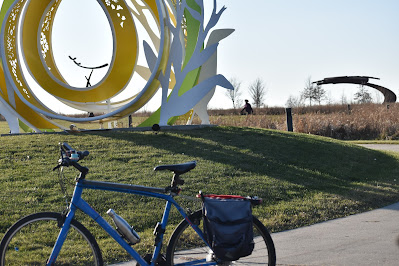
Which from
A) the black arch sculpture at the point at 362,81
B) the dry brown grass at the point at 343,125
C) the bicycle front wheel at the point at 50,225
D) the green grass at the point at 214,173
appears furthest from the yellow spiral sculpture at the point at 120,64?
the black arch sculpture at the point at 362,81

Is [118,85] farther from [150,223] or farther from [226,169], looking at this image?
[150,223]

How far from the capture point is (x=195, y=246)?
396 cm

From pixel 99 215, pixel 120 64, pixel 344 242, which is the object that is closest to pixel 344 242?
pixel 344 242

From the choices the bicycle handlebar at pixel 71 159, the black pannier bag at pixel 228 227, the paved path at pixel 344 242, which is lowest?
the paved path at pixel 344 242

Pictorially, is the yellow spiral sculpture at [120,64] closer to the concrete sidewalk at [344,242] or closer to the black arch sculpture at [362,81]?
the concrete sidewalk at [344,242]

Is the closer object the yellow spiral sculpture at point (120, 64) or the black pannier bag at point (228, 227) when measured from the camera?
the black pannier bag at point (228, 227)

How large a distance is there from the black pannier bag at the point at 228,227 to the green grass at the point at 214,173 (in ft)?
6.05

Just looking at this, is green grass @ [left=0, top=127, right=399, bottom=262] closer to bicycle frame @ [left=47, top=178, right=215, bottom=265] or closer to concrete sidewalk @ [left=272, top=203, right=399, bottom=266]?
concrete sidewalk @ [left=272, top=203, right=399, bottom=266]

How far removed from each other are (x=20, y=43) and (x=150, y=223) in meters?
9.98

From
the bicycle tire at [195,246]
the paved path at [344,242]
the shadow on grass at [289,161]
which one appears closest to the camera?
the bicycle tire at [195,246]

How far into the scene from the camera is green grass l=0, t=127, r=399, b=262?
732 centimetres

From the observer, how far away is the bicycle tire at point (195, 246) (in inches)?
154

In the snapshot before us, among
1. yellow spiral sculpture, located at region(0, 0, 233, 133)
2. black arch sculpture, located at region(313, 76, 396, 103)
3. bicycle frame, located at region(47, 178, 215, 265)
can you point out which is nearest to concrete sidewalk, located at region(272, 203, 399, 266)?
bicycle frame, located at region(47, 178, 215, 265)

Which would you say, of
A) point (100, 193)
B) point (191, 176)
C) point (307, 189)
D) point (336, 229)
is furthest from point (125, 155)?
point (336, 229)
